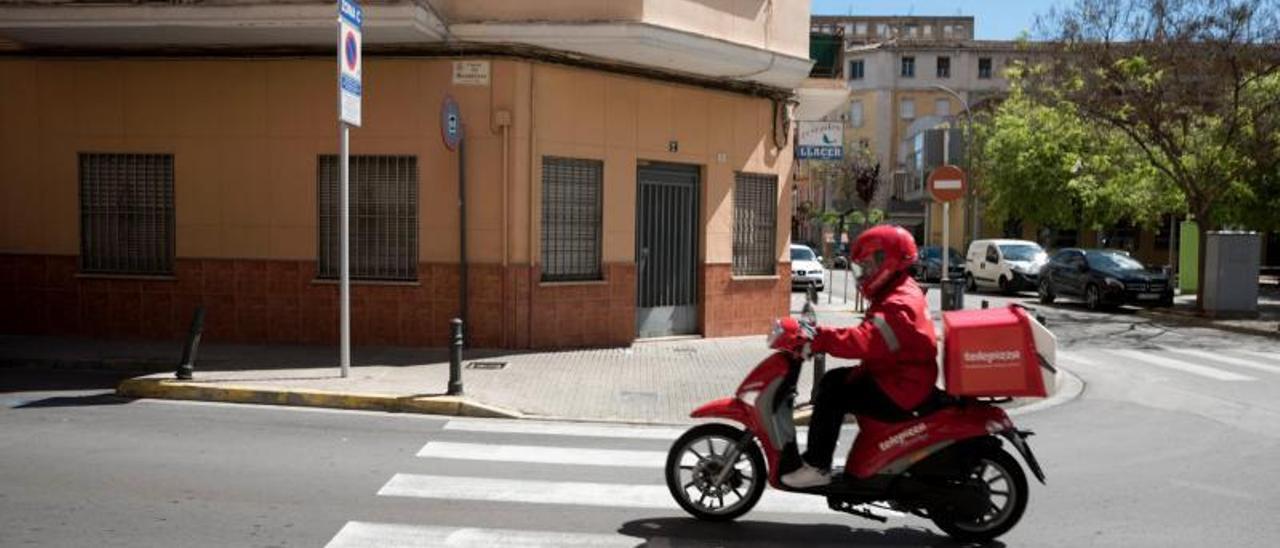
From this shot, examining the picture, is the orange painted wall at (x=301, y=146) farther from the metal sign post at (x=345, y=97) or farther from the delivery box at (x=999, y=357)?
the delivery box at (x=999, y=357)

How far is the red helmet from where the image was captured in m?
5.38

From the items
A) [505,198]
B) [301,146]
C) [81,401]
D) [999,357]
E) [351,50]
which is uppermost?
[351,50]

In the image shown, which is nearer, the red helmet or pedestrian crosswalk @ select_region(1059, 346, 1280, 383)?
the red helmet

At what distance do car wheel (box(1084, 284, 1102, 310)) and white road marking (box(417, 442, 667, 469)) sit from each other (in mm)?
19581

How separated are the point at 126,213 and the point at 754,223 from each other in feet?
28.9

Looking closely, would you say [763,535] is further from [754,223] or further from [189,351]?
[754,223]

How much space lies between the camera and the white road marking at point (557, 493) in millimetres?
6219

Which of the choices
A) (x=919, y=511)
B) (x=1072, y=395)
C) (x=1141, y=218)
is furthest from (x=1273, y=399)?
(x=1141, y=218)

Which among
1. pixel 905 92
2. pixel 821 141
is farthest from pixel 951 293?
pixel 905 92

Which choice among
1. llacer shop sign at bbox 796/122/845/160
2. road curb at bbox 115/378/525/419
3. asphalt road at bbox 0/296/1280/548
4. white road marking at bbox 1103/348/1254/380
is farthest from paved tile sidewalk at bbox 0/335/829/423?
white road marking at bbox 1103/348/1254/380

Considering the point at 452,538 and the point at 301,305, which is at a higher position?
the point at 301,305

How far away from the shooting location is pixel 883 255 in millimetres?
5410

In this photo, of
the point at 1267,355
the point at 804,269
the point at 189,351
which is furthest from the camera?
the point at 804,269

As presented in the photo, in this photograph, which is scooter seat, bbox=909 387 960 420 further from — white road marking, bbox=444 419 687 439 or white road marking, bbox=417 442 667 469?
white road marking, bbox=444 419 687 439
